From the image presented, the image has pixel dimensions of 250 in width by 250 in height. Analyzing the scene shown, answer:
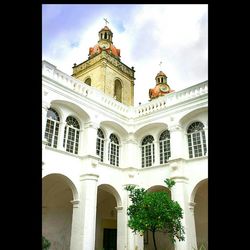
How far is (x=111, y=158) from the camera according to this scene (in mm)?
18016

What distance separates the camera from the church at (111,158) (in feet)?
48.1

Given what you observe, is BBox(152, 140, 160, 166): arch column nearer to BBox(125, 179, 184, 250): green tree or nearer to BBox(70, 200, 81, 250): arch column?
BBox(70, 200, 81, 250): arch column

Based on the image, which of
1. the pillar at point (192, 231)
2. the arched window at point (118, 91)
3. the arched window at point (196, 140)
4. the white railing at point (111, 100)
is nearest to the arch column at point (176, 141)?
the arched window at point (196, 140)

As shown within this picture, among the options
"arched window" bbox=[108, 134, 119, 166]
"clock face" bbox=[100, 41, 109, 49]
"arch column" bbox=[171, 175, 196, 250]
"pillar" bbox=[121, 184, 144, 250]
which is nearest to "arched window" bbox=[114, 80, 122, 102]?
"clock face" bbox=[100, 41, 109, 49]

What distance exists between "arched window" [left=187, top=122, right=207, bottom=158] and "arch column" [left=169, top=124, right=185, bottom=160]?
0.56 metres

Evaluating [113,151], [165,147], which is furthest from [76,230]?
[165,147]

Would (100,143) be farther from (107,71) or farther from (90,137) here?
(107,71)

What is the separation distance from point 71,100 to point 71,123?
55.4 inches

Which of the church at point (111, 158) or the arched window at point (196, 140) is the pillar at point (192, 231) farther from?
the arched window at point (196, 140)

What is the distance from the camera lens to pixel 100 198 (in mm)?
20672

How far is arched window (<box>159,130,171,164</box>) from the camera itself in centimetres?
1769

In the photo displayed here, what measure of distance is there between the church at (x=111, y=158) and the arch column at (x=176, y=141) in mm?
61
